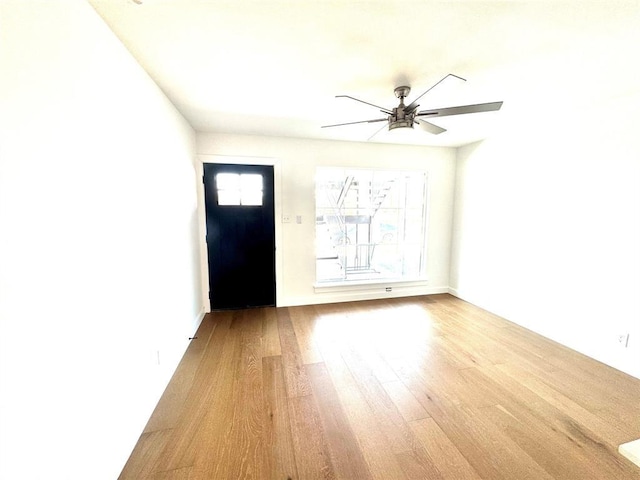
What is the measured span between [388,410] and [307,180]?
2.73 meters

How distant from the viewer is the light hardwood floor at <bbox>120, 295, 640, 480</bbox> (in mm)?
1378

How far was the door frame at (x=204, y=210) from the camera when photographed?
3.23 m

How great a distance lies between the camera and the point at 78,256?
108cm

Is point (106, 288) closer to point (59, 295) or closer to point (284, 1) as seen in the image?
point (59, 295)

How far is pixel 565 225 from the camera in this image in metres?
2.64

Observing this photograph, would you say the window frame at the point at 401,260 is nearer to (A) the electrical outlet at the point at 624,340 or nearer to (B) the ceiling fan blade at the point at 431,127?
(B) the ceiling fan blade at the point at 431,127

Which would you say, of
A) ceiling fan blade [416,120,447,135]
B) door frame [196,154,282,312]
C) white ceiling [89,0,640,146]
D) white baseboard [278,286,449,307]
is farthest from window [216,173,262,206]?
ceiling fan blade [416,120,447,135]

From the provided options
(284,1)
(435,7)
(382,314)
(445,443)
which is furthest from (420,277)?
(284,1)

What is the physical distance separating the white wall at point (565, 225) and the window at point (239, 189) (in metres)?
3.04

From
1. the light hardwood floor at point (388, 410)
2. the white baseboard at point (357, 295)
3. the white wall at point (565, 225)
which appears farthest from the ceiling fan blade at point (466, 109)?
the white baseboard at point (357, 295)

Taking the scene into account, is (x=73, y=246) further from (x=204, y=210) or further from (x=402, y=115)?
(x=204, y=210)

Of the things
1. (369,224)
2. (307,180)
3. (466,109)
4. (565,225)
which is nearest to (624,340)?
(565,225)

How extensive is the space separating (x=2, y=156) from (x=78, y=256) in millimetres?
466

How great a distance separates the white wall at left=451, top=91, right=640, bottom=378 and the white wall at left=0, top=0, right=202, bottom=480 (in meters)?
3.44
